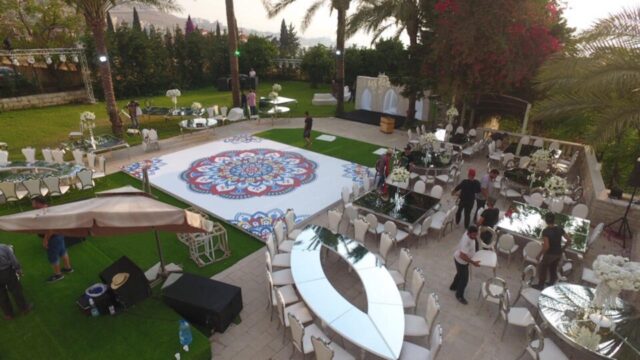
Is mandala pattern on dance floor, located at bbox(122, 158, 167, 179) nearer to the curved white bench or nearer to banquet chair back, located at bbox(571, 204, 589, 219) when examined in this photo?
the curved white bench

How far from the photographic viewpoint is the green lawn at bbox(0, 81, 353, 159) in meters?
18.5

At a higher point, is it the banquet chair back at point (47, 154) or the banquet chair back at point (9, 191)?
the banquet chair back at point (47, 154)

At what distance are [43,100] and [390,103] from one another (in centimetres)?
2354

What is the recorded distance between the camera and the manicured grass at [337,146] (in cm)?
1695

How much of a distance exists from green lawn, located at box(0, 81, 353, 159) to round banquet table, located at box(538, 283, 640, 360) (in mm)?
18055

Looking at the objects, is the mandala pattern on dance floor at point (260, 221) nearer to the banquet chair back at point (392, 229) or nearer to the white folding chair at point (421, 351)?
the banquet chair back at point (392, 229)

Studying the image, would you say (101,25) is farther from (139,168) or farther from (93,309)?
(93,309)

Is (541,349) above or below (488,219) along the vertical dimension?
below

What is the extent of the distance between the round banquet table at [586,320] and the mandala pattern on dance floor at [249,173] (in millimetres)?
8676

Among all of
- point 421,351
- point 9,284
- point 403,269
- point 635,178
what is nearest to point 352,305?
point 421,351

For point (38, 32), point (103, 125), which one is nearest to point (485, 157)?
point (103, 125)

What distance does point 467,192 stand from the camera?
1037 cm

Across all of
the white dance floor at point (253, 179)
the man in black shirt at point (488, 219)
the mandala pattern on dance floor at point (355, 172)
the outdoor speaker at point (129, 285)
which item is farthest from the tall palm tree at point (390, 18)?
the outdoor speaker at point (129, 285)

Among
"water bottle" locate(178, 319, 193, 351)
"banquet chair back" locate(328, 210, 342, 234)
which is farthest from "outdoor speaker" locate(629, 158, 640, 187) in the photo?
"water bottle" locate(178, 319, 193, 351)
